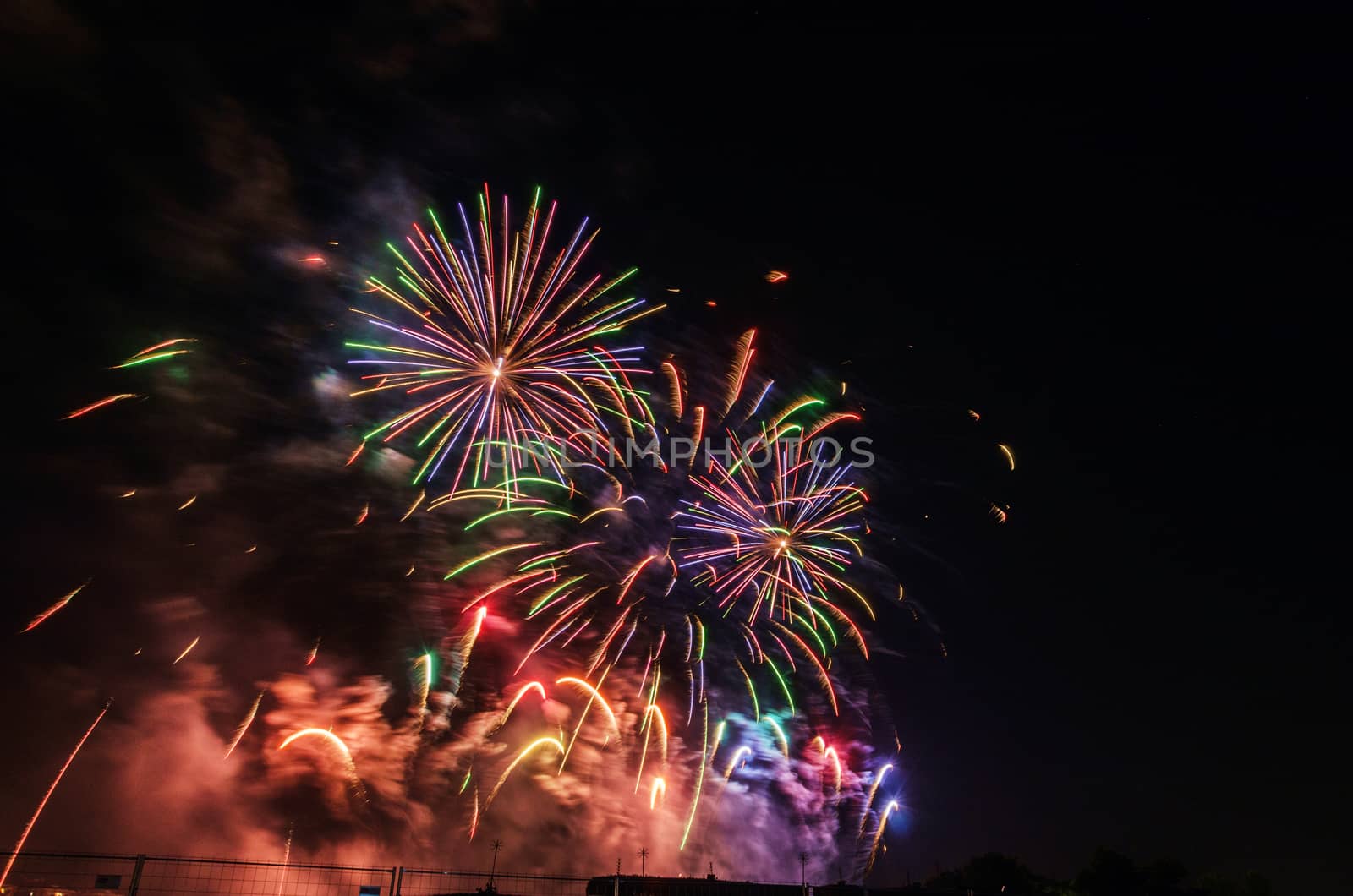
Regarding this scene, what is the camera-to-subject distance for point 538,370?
2280cm

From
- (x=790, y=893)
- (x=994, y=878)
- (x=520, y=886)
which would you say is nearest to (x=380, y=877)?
(x=520, y=886)

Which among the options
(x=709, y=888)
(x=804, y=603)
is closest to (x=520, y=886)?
(x=709, y=888)

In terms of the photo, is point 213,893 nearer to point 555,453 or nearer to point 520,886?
point 555,453

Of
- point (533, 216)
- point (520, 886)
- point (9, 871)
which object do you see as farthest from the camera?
point (520, 886)

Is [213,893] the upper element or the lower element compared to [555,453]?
lower

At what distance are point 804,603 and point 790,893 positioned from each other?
13.0 metres

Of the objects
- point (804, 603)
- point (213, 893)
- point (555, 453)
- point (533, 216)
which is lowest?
point (213, 893)

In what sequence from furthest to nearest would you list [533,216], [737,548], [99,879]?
[737,548], [533,216], [99,879]

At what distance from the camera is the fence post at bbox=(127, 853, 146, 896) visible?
12409 mm

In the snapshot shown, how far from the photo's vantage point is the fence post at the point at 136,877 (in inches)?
489

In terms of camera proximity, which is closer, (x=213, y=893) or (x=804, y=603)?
(x=213, y=893)

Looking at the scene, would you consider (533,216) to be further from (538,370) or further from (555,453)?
(555,453)

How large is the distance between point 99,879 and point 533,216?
17006mm

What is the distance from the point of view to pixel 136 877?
12.4 meters
